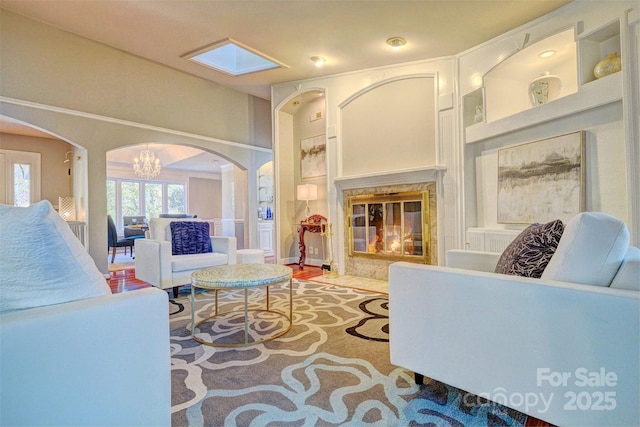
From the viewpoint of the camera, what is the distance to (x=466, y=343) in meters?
1.36

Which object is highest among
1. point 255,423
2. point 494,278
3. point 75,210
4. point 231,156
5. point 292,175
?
point 231,156

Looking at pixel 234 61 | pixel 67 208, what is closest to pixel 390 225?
pixel 234 61

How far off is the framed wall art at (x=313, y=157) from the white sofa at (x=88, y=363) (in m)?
4.48

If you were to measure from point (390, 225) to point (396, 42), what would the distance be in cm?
230

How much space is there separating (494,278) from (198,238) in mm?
3415

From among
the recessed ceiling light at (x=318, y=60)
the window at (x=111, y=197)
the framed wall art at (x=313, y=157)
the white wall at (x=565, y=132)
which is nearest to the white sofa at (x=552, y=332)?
the white wall at (x=565, y=132)

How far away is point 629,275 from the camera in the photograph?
1.09m

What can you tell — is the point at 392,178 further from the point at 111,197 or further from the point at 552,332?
the point at 111,197

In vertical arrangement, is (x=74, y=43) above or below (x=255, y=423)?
above

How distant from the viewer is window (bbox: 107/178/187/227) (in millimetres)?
8391

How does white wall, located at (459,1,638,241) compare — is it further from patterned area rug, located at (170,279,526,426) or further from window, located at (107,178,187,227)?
window, located at (107,178,187,227)

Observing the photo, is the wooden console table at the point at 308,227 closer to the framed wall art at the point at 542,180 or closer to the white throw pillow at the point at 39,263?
the framed wall art at the point at 542,180

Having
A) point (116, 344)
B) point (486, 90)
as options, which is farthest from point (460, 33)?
point (116, 344)

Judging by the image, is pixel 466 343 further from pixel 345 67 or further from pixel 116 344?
pixel 345 67
